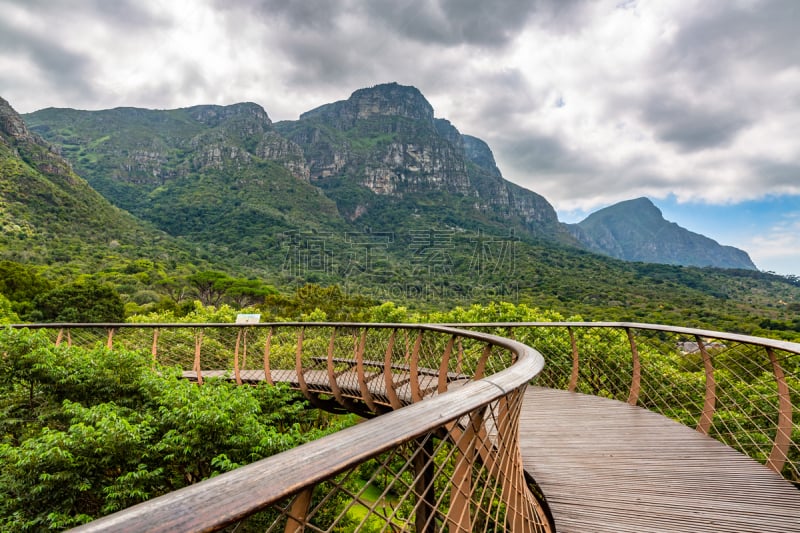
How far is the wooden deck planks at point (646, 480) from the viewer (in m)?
2.11

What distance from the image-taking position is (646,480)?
2586mm

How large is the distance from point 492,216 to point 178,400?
340 feet

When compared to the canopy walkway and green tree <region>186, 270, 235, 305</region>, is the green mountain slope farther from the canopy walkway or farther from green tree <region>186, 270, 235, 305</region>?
the canopy walkway

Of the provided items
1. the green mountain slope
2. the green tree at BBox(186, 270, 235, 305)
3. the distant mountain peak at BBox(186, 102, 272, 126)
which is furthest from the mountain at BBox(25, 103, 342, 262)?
the green tree at BBox(186, 270, 235, 305)

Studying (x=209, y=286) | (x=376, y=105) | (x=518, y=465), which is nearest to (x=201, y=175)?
(x=209, y=286)

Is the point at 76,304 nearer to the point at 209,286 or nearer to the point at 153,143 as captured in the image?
the point at 209,286

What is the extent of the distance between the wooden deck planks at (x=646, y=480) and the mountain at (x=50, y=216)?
148ft

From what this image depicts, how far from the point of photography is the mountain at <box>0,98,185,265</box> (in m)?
37.9

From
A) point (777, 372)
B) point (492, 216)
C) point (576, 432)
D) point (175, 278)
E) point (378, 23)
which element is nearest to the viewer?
point (777, 372)

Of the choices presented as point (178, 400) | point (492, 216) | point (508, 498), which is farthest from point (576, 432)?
point (492, 216)

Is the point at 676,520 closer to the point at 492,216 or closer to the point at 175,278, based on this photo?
the point at 175,278

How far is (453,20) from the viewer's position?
17891 millimetres

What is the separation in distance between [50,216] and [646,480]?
5727 cm

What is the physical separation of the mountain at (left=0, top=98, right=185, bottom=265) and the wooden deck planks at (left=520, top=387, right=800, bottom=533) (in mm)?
45020
